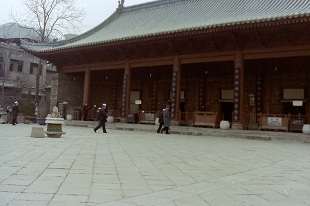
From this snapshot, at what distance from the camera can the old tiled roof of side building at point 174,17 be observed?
1428cm

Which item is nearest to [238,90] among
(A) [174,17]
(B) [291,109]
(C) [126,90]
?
(B) [291,109]

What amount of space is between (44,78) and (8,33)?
811cm

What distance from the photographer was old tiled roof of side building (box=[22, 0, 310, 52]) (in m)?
14.3

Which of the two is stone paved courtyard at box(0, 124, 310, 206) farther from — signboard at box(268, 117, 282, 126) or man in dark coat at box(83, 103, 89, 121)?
man in dark coat at box(83, 103, 89, 121)

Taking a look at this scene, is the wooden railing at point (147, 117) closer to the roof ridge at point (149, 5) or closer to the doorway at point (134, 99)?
the doorway at point (134, 99)

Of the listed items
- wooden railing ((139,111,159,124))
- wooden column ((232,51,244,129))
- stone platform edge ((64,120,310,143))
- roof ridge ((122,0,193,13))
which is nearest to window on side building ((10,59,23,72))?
roof ridge ((122,0,193,13))

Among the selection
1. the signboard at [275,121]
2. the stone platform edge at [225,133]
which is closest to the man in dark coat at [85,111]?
the stone platform edge at [225,133]

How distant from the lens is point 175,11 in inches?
792

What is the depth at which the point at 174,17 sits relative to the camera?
62.9 ft

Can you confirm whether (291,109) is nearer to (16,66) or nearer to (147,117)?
(147,117)

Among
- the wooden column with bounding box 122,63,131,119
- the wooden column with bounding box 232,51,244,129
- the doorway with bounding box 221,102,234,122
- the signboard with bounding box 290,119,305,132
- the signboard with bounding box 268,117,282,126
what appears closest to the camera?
the signboard with bounding box 290,119,305,132

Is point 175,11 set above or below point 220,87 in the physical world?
above

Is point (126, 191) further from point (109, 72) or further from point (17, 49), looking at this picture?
point (17, 49)

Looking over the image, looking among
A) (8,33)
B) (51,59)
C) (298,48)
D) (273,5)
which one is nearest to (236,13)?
(273,5)
